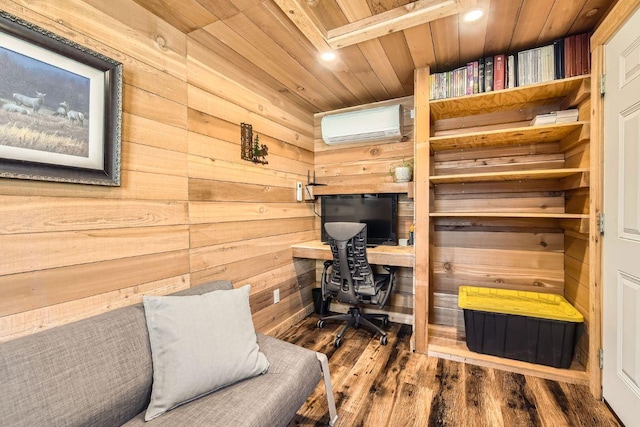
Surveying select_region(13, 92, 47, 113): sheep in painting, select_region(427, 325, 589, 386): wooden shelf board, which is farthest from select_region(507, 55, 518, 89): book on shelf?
select_region(13, 92, 47, 113): sheep in painting

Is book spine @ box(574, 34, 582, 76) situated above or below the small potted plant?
above

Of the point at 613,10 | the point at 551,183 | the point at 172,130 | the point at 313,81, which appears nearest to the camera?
the point at 613,10

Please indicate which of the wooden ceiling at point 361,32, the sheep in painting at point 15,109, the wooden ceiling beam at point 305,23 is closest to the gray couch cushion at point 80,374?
the sheep in painting at point 15,109

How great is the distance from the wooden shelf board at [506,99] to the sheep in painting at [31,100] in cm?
227

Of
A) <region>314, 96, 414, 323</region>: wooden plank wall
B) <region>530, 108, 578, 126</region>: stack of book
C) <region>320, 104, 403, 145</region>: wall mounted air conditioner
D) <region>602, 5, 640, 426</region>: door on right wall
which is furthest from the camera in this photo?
<region>314, 96, 414, 323</region>: wooden plank wall

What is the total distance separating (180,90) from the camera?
1747mm

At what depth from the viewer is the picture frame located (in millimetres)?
1057

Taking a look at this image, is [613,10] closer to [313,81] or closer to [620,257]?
[620,257]

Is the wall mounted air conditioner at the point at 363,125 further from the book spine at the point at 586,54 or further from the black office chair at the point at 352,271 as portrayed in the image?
the book spine at the point at 586,54

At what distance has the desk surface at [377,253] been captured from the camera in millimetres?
2402

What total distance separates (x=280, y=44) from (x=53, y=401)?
2.09 m

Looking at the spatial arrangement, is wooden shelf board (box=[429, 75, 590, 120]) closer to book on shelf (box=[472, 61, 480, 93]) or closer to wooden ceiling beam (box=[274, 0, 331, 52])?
book on shelf (box=[472, 61, 480, 93])

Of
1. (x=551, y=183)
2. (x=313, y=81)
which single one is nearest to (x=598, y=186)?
(x=551, y=183)

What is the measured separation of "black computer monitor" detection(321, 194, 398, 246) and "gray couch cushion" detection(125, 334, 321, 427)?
154 cm
